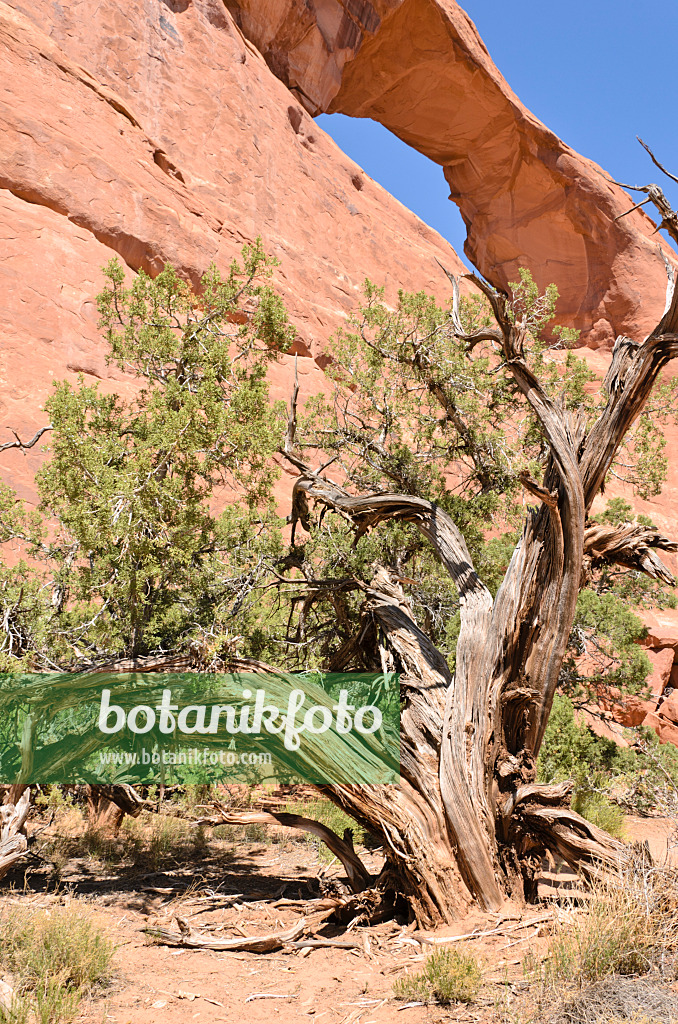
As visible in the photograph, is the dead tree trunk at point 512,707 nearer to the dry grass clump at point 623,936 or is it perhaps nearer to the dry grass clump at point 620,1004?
the dry grass clump at point 623,936

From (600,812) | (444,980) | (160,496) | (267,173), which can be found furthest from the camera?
(267,173)

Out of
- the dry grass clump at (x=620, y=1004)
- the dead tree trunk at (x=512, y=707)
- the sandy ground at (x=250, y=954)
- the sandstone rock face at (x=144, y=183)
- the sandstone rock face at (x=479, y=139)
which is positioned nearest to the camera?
the dry grass clump at (x=620, y=1004)

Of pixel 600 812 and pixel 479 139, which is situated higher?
pixel 479 139

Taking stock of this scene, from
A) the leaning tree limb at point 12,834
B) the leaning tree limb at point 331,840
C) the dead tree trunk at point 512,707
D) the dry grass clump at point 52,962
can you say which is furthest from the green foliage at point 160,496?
the dry grass clump at point 52,962

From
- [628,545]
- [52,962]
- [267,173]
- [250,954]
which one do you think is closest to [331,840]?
[250,954]

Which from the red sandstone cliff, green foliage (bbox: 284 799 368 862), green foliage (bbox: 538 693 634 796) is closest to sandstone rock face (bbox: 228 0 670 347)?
the red sandstone cliff

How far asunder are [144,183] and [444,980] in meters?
21.7

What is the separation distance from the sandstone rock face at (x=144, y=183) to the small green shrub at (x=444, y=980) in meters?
12.7

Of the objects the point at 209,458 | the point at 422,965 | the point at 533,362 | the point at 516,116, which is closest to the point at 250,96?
the point at 516,116

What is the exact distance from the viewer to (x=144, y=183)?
2055cm

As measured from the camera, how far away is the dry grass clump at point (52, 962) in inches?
158

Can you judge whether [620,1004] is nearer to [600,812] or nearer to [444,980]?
[444,980]

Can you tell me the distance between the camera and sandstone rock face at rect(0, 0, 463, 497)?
16.8m

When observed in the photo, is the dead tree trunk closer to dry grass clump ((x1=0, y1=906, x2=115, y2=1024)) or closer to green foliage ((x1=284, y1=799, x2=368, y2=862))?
dry grass clump ((x1=0, y1=906, x2=115, y2=1024))
